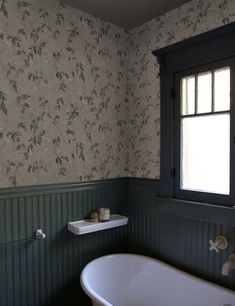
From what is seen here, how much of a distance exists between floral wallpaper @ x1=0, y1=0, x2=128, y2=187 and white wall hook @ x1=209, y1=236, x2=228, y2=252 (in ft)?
3.50

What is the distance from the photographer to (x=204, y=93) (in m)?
1.97

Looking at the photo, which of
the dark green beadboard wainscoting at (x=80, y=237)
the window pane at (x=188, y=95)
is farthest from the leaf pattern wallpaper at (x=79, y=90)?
the window pane at (x=188, y=95)

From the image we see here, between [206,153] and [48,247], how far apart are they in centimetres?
144

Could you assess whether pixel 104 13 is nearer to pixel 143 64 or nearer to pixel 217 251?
pixel 143 64

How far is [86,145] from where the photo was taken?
2.21 meters

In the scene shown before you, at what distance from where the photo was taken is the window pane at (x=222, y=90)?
1.82m

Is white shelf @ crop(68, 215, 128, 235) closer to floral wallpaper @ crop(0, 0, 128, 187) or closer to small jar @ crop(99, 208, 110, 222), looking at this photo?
small jar @ crop(99, 208, 110, 222)

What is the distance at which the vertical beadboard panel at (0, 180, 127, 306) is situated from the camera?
175cm

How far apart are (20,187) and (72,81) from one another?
95cm

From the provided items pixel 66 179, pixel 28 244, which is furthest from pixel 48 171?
pixel 28 244

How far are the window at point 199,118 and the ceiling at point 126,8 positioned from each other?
36cm

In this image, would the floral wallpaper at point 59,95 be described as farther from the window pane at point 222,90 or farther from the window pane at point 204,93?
the window pane at point 222,90

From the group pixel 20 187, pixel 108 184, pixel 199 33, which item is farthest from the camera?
pixel 108 184

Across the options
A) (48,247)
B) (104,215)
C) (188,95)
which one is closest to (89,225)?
(104,215)
